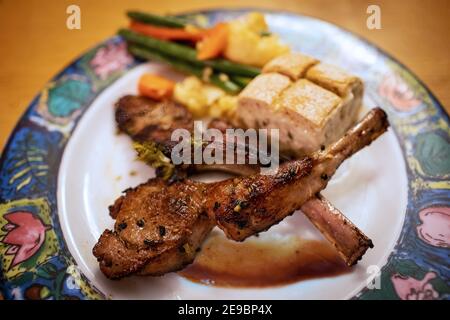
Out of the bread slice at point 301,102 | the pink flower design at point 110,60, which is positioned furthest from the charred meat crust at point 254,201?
the pink flower design at point 110,60

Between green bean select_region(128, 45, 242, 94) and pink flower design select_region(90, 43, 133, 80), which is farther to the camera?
pink flower design select_region(90, 43, 133, 80)

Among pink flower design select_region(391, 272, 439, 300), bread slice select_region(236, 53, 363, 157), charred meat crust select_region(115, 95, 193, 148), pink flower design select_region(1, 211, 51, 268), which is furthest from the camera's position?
charred meat crust select_region(115, 95, 193, 148)

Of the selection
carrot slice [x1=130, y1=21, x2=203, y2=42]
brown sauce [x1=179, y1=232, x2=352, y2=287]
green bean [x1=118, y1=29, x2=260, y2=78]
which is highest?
carrot slice [x1=130, y1=21, x2=203, y2=42]

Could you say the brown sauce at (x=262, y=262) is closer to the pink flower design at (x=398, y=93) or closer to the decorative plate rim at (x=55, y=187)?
the decorative plate rim at (x=55, y=187)

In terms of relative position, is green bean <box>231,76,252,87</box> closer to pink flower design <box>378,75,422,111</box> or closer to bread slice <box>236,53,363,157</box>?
bread slice <box>236,53,363,157</box>

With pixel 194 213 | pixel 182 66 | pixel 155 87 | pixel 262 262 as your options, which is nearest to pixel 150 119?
pixel 155 87

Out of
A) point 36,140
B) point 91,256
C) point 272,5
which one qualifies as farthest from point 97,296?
point 272,5

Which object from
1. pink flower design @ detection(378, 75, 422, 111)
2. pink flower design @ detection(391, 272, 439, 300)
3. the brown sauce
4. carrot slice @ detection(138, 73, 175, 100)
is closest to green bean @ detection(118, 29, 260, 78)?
carrot slice @ detection(138, 73, 175, 100)

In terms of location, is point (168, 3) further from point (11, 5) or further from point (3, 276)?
point (3, 276)
